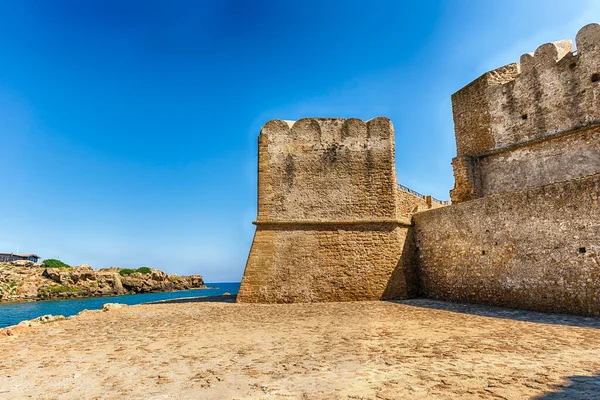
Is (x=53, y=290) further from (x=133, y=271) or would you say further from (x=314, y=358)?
(x=314, y=358)

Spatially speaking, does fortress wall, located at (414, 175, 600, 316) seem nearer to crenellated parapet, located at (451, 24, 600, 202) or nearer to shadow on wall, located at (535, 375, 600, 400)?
crenellated parapet, located at (451, 24, 600, 202)

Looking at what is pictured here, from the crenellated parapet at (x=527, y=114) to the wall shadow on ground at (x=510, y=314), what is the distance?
541cm

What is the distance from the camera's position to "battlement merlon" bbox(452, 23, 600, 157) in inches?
416

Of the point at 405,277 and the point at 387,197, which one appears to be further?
the point at 387,197

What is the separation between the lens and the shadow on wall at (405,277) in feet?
34.0

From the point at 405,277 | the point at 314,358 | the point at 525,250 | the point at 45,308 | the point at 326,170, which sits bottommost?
the point at 45,308

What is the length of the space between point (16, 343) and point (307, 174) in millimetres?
7988

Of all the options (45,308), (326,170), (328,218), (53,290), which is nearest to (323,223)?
(328,218)

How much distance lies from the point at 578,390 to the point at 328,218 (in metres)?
8.37

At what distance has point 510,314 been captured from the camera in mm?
7070

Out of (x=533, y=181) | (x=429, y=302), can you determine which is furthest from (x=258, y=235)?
(x=533, y=181)

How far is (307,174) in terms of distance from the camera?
442 inches

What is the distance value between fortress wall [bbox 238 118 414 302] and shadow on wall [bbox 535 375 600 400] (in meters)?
7.32

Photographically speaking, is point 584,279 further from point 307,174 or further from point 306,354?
point 307,174
